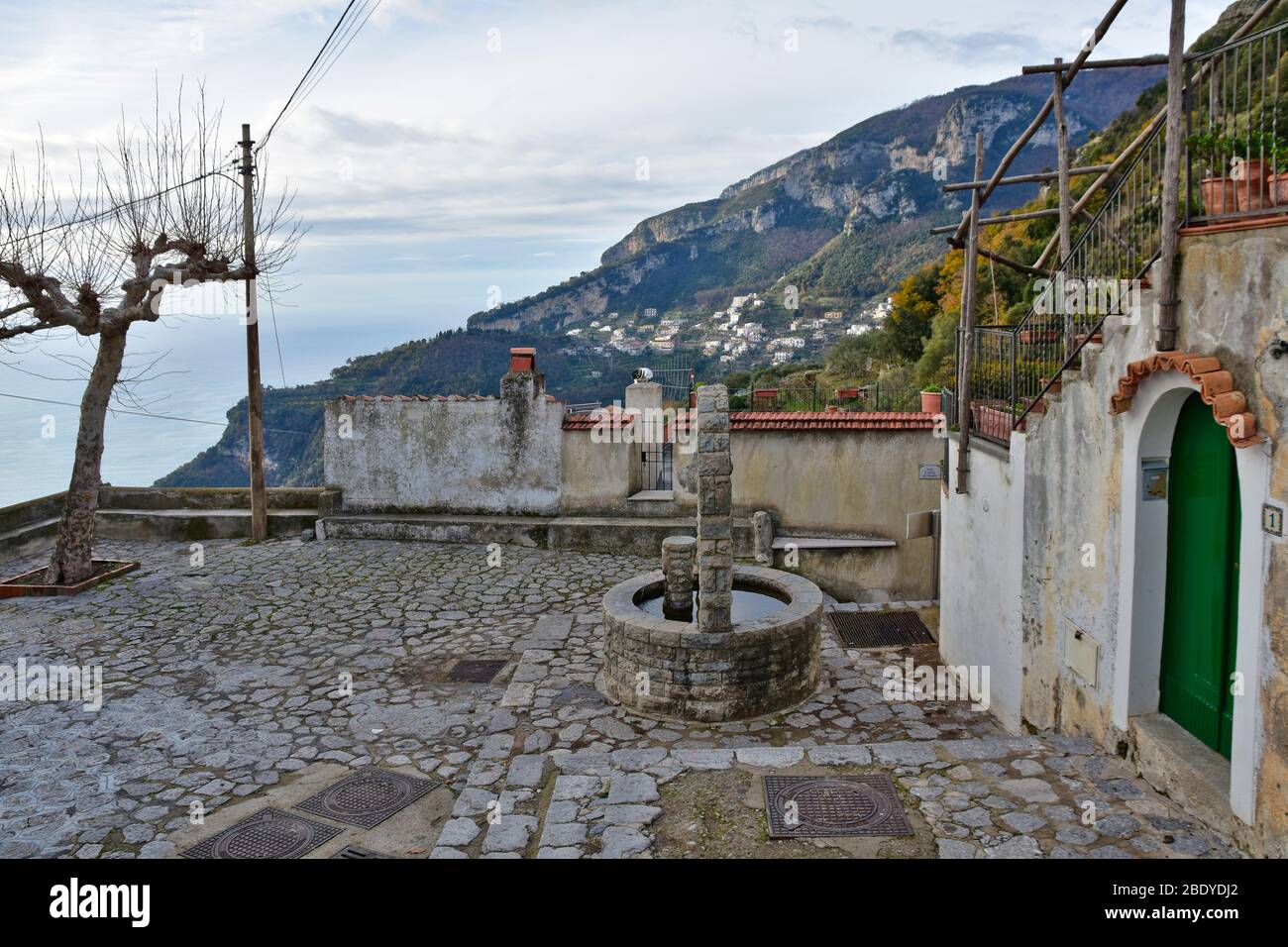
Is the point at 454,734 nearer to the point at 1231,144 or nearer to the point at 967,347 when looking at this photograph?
the point at 967,347

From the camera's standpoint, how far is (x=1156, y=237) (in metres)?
5.88

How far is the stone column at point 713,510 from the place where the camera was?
769cm

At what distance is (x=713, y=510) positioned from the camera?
775cm

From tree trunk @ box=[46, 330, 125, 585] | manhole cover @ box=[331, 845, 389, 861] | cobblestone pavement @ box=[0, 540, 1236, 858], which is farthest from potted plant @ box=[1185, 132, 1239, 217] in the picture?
tree trunk @ box=[46, 330, 125, 585]

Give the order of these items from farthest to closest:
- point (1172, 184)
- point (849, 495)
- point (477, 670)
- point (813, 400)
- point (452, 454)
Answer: point (813, 400) < point (452, 454) < point (849, 495) < point (477, 670) < point (1172, 184)

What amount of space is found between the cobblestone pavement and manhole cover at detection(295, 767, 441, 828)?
248 mm

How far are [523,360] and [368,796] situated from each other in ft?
30.9

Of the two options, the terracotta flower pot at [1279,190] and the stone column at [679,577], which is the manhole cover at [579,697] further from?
the terracotta flower pot at [1279,190]

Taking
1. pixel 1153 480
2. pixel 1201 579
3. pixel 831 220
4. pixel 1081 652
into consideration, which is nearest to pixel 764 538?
pixel 1081 652

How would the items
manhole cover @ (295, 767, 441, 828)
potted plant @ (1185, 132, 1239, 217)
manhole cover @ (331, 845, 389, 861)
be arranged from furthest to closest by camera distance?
manhole cover @ (295, 767, 441, 828), manhole cover @ (331, 845, 389, 861), potted plant @ (1185, 132, 1239, 217)

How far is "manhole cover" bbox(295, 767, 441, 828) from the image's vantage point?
628 cm

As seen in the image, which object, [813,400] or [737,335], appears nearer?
[813,400]

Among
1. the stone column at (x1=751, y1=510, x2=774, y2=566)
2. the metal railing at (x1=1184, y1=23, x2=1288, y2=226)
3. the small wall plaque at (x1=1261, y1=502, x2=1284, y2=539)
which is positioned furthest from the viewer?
the stone column at (x1=751, y1=510, x2=774, y2=566)

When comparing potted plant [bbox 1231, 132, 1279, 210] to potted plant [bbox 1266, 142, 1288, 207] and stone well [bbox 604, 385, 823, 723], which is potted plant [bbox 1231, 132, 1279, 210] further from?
stone well [bbox 604, 385, 823, 723]
